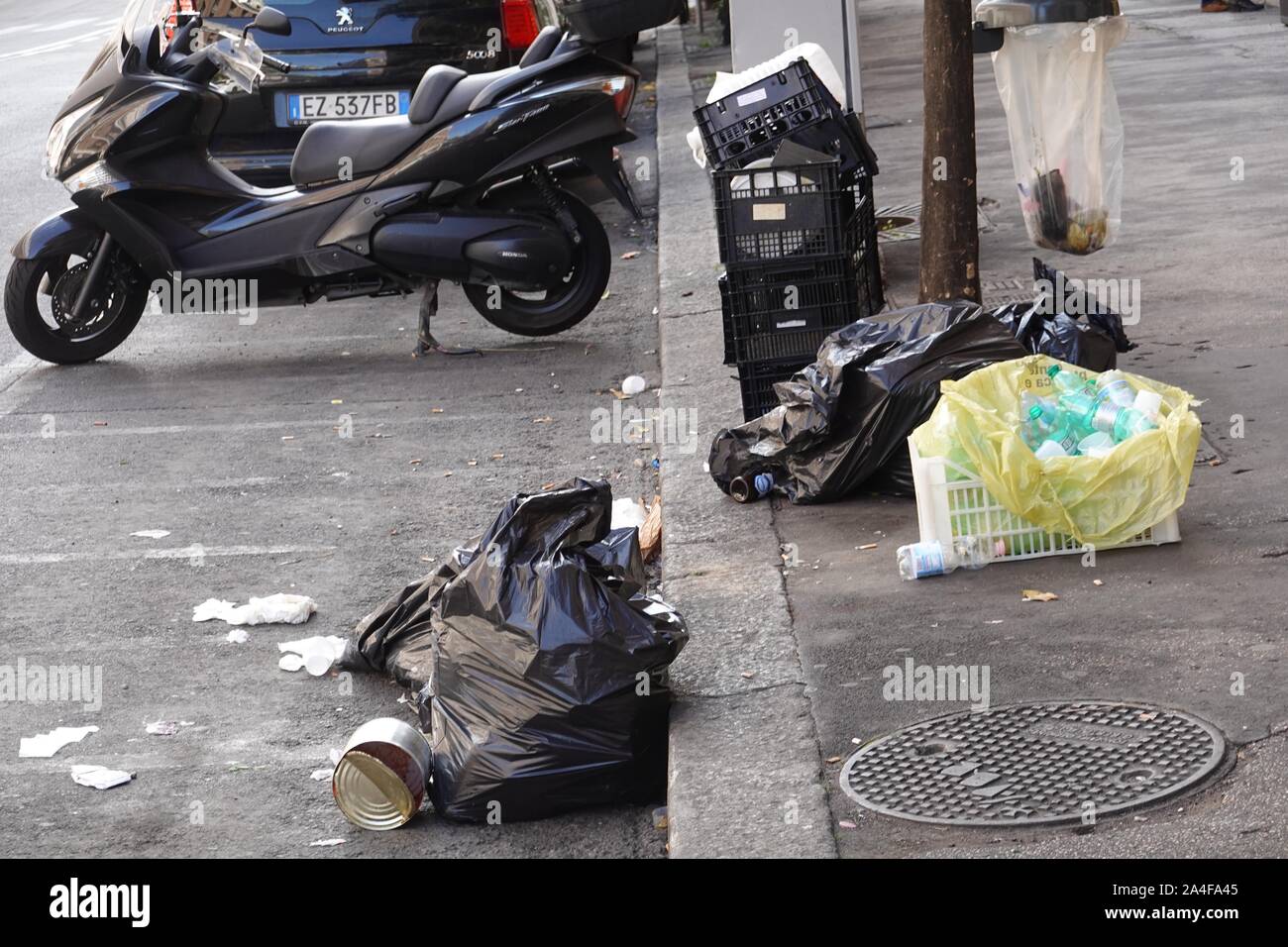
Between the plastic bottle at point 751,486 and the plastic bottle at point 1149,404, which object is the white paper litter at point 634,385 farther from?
the plastic bottle at point 1149,404

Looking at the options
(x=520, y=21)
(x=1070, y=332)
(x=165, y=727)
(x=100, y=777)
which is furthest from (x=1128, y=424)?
(x=520, y=21)

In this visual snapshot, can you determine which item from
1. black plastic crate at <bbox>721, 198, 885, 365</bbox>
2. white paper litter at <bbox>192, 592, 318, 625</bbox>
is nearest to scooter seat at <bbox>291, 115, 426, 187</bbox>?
black plastic crate at <bbox>721, 198, 885, 365</bbox>

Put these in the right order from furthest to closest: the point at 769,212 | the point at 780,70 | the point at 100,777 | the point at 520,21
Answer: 1. the point at 520,21
2. the point at 780,70
3. the point at 769,212
4. the point at 100,777

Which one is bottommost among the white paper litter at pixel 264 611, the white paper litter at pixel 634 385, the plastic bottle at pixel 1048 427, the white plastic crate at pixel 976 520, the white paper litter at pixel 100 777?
the white paper litter at pixel 634 385

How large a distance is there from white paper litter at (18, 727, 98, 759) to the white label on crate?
291 centimetres

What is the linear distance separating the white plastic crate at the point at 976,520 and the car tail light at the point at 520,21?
6228 millimetres

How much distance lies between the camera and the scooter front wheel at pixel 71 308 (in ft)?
26.2

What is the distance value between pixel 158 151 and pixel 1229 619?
5722 millimetres

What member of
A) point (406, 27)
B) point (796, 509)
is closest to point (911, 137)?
point (406, 27)

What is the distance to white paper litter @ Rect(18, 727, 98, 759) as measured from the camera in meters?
4.34

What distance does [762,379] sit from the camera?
20.2 feet

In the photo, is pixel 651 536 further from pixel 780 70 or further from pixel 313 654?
pixel 780 70

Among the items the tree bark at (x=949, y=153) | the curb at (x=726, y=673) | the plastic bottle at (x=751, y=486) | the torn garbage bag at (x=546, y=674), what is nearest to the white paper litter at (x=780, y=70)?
the tree bark at (x=949, y=153)

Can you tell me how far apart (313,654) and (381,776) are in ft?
3.53
